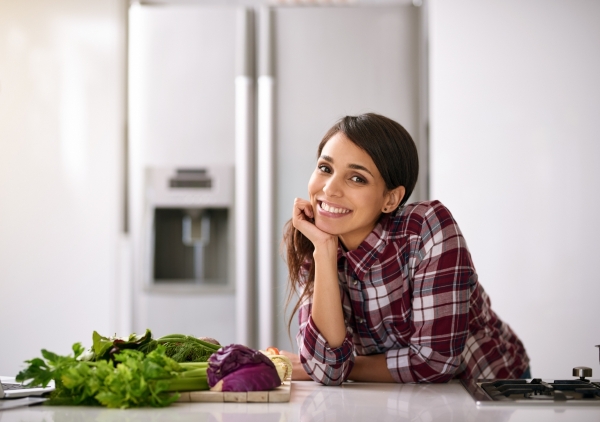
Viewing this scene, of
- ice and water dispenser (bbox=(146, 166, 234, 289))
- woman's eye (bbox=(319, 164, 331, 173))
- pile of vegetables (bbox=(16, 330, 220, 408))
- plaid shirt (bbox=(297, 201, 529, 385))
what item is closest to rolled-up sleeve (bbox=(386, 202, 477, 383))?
plaid shirt (bbox=(297, 201, 529, 385))

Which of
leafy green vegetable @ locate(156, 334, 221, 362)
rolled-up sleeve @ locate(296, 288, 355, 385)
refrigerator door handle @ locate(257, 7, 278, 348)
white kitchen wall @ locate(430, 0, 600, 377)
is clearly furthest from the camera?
refrigerator door handle @ locate(257, 7, 278, 348)

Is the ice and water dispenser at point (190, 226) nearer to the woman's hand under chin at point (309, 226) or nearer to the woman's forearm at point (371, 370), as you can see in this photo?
the woman's hand under chin at point (309, 226)

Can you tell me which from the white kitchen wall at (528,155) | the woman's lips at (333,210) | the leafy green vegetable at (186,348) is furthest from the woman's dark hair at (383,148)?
the white kitchen wall at (528,155)

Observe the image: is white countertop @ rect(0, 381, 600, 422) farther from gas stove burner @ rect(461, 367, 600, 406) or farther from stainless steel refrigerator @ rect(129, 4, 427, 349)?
stainless steel refrigerator @ rect(129, 4, 427, 349)

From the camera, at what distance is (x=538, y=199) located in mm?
2682

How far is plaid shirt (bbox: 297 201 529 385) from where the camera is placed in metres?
1.48

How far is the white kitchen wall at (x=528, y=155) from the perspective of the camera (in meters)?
2.64

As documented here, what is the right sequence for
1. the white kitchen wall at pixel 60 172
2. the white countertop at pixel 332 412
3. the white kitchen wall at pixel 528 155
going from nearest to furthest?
the white countertop at pixel 332 412, the white kitchen wall at pixel 60 172, the white kitchen wall at pixel 528 155

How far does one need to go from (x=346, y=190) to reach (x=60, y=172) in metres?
1.72

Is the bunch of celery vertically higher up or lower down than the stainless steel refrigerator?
lower down

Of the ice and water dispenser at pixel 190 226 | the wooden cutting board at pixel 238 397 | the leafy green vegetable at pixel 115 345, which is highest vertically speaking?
the ice and water dispenser at pixel 190 226

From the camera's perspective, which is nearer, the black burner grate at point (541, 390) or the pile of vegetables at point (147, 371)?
the pile of vegetables at point (147, 371)

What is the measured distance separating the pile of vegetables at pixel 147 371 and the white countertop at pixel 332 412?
0.09 ft

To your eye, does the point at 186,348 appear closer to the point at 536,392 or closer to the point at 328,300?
the point at 328,300
